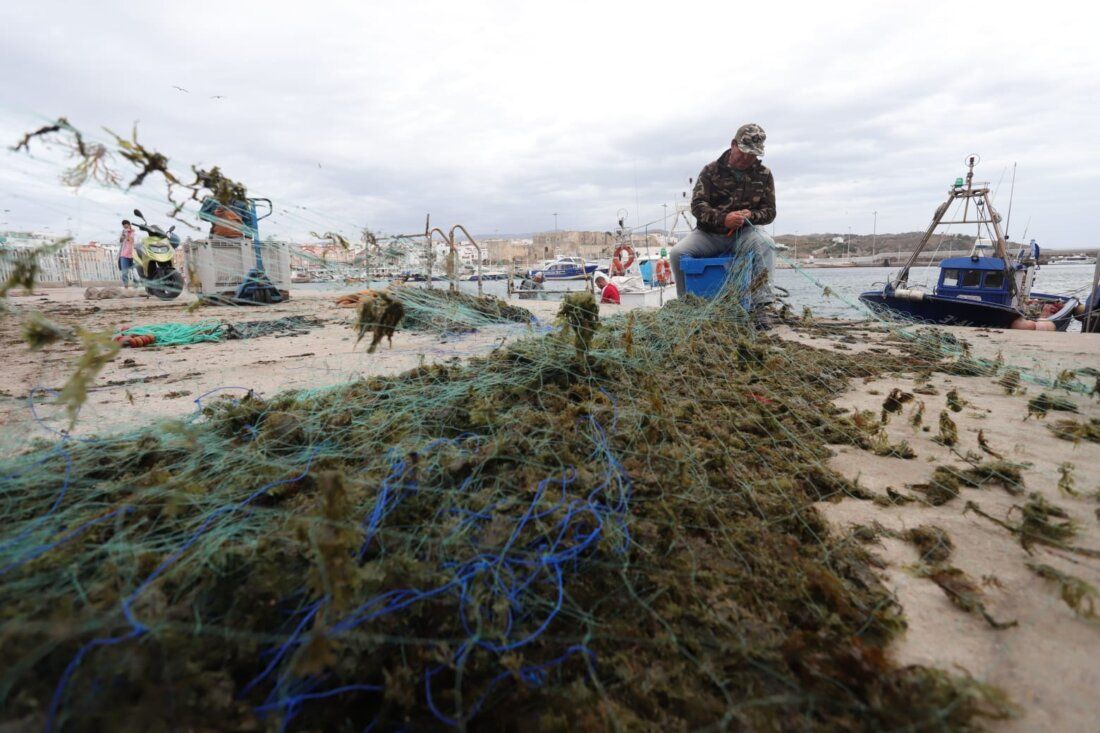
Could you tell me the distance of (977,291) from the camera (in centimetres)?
995

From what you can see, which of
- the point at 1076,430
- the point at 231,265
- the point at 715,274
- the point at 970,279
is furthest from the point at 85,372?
the point at 970,279

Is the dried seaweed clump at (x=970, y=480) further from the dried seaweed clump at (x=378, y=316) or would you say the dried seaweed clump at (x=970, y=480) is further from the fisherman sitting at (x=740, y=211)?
the fisherman sitting at (x=740, y=211)

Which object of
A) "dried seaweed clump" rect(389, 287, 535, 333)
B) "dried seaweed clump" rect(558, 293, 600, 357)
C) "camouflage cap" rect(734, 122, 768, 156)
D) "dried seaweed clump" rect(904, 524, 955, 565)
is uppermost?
"camouflage cap" rect(734, 122, 768, 156)

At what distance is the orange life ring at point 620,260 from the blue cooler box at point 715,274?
8101 millimetres

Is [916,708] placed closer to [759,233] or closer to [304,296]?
[759,233]

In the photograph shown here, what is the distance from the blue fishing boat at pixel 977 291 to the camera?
9.05 meters

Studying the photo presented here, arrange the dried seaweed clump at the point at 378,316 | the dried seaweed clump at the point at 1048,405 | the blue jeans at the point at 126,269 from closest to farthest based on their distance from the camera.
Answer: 1. the dried seaweed clump at the point at 378,316
2. the dried seaweed clump at the point at 1048,405
3. the blue jeans at the point at 126,269

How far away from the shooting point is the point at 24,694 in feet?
2.86

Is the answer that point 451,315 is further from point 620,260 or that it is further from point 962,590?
point 620,260

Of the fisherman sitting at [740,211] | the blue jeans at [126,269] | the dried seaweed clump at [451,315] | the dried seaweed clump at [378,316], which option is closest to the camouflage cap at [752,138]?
the fisherman sitting at [740,211]

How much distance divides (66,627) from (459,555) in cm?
77

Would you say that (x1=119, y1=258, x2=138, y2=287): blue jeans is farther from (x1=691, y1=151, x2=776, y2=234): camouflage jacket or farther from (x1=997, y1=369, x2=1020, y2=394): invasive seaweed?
(x1=997, y1=369, x2=1020, y2=394): invasive seaweed

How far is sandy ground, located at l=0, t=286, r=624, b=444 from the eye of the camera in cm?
276

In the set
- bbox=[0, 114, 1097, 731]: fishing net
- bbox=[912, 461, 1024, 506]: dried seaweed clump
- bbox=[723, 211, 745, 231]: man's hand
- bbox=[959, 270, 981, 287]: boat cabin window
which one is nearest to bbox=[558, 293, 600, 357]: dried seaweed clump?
bbox=[0, 114, 1097, 731]: fishing net
